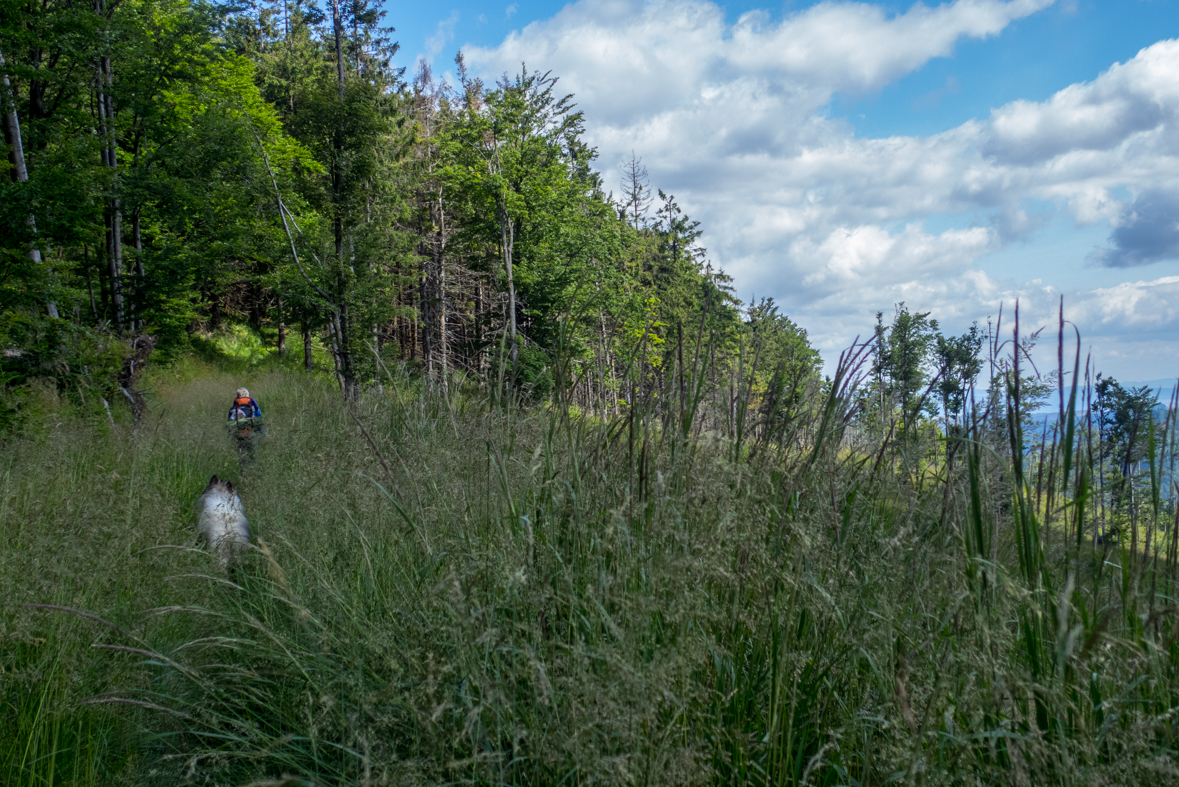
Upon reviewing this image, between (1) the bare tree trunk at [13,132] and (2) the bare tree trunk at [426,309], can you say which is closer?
(1) the bare tree trunk at [13,132]

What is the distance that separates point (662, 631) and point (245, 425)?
795 cm

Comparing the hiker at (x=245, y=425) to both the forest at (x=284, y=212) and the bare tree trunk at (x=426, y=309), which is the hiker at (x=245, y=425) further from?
the bare tree trunk at (x=426, y=309)

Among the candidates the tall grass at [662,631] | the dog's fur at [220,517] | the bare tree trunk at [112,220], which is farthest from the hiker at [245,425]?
the bare tree trunk at [112,220]

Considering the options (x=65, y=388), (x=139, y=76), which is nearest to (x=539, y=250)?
(x=139, y=76)

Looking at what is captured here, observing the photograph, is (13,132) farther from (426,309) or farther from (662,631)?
(426,309)

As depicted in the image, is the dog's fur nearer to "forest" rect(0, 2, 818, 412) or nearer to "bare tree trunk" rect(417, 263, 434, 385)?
"forest" rect(0, 2, 818, 412)

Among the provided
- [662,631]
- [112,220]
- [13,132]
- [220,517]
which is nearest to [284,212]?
[112,220]

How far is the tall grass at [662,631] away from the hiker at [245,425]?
183 inches

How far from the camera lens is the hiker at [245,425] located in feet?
24.1

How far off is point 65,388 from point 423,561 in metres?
8.52

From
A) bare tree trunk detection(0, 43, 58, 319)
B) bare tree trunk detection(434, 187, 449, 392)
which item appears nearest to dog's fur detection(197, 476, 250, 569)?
bare tree trunk detection(0, 43, 58, 319)

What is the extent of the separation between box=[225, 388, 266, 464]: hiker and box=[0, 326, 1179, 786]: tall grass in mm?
4652

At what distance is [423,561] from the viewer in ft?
7.47

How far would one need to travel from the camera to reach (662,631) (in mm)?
1398
